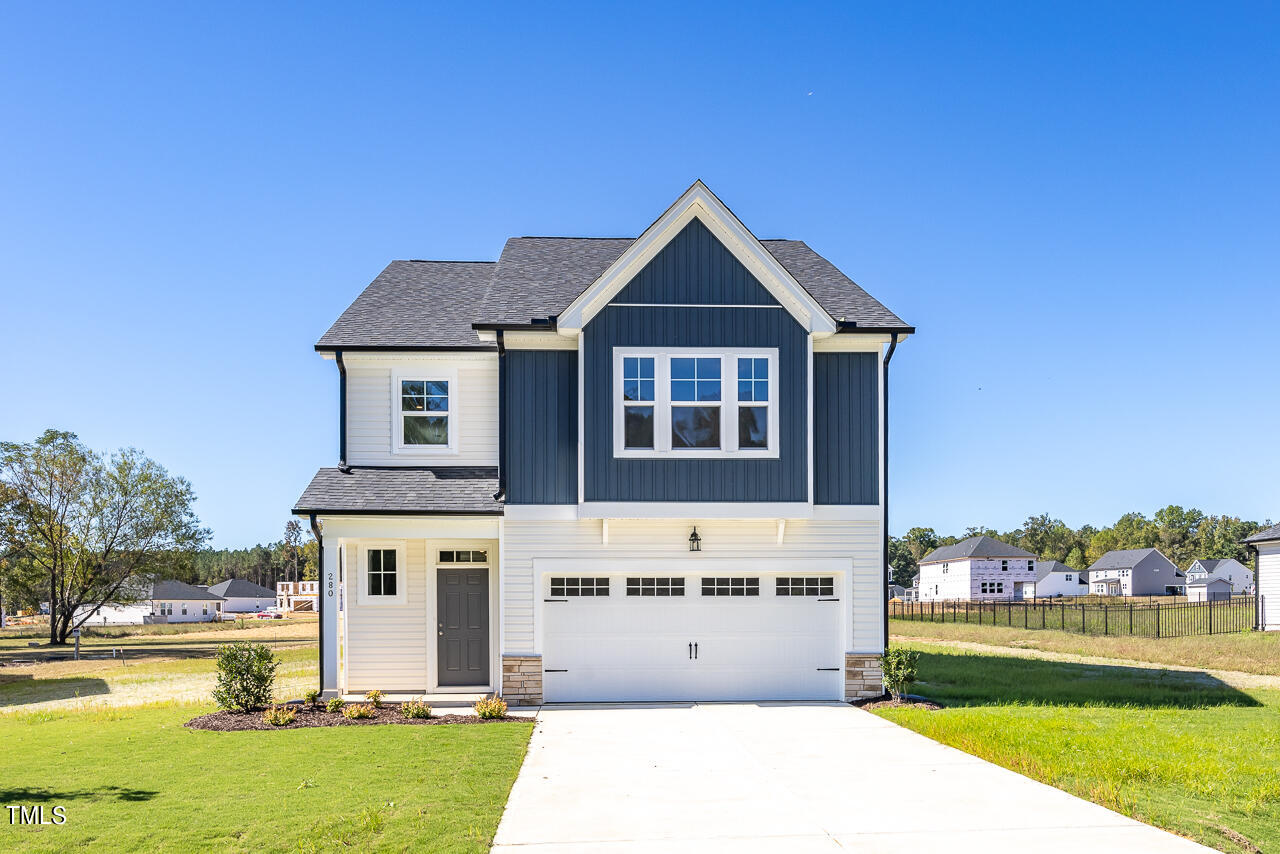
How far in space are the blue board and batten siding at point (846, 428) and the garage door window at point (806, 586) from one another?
136 cm

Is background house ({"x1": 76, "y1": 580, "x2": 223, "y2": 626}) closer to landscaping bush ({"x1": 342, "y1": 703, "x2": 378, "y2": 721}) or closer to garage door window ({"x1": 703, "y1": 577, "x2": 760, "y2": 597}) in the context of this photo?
landscaping bush ({"x1": 342, "y1": 703, "x2": 378, "y2": 721})

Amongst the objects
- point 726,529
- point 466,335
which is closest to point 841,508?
point 726,529

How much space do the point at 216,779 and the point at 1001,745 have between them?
8.88m

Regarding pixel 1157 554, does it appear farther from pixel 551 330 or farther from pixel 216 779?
pixel 216 779

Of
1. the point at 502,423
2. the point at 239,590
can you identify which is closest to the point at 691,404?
the point at 502,423

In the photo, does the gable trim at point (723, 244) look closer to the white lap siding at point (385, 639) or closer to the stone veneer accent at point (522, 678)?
the stone veneer accent at point (522, 678)

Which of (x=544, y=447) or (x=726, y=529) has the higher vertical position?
(x=544, y=447)

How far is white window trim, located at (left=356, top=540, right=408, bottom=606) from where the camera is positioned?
18.0 metres

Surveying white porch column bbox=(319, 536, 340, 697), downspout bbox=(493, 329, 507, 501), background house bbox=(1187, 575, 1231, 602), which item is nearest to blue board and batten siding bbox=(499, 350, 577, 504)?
downspout bbox=(493, 329, 507, 501)

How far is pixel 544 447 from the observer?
16609 millimetres

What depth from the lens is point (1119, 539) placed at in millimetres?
128375

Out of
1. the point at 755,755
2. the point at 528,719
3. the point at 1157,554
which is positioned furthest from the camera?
the point at 1157,554

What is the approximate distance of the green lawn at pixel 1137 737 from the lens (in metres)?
8.88

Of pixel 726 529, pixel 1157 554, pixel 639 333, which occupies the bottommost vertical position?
pixel 1157 554
